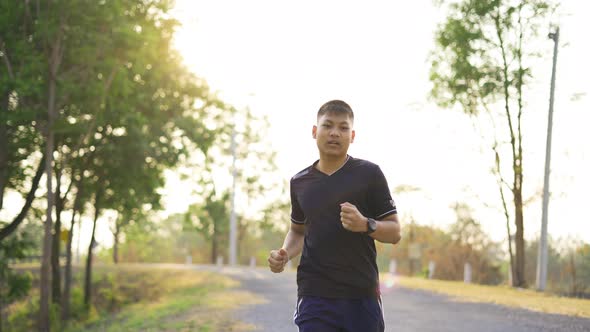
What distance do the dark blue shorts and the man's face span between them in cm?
82

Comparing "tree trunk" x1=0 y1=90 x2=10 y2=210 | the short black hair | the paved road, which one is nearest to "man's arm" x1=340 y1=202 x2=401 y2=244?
the short black hair

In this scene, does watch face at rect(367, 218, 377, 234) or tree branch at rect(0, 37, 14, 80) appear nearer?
watch face at rect(367, 218, 377, 234)

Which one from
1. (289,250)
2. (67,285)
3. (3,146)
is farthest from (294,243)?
(67,285)

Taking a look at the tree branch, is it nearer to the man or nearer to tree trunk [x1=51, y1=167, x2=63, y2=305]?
tree trunk [x1=51, y1=167, x2=63, y2=305]

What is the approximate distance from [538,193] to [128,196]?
13.9m

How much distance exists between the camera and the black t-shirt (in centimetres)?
396

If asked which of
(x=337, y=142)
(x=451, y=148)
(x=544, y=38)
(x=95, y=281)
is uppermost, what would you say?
(x=544, y=38)

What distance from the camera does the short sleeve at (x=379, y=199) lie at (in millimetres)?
3979

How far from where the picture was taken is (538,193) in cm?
2323

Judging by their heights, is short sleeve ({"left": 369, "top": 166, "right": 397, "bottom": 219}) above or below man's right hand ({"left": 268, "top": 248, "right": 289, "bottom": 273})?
above

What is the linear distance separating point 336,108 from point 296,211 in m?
0.74

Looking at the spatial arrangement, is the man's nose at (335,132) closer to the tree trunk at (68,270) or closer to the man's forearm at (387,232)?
the man's forearm at (387,232)

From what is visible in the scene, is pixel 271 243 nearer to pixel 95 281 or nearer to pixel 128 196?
pixel 95 281

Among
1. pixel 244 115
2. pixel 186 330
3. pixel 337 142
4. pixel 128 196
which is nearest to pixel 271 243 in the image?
pixel 244 115
